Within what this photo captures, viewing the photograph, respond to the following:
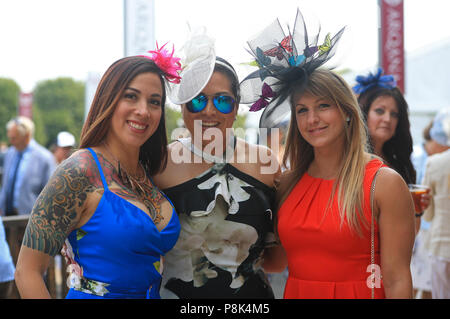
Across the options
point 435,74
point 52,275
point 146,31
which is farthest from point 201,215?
point 435,74

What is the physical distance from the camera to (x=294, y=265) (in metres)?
2.27

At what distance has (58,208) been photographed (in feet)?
5.83

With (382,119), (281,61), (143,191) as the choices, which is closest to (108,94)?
(143,191)

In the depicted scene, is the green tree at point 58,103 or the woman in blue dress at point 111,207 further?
the green tree at point 58,103

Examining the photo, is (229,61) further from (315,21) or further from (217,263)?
(217,263)

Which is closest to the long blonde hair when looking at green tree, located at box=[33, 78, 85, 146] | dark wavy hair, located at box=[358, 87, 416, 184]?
dark wavy hair, located at box=[358, 87, 416, 184]

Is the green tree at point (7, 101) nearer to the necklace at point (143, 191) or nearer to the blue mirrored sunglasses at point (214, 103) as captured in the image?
the blue mirrored sunglasses at point (214, 103)

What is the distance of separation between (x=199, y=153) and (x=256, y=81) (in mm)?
537

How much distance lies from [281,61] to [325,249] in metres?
1.00

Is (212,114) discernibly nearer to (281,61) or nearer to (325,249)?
(281,61)

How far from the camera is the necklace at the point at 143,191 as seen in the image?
208 centimetres

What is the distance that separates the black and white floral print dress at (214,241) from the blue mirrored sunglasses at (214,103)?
0.40 metres

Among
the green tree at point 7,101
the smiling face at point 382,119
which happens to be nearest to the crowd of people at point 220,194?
the smiling face at point 382,119

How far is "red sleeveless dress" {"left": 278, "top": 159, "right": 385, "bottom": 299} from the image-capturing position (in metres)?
2.09
